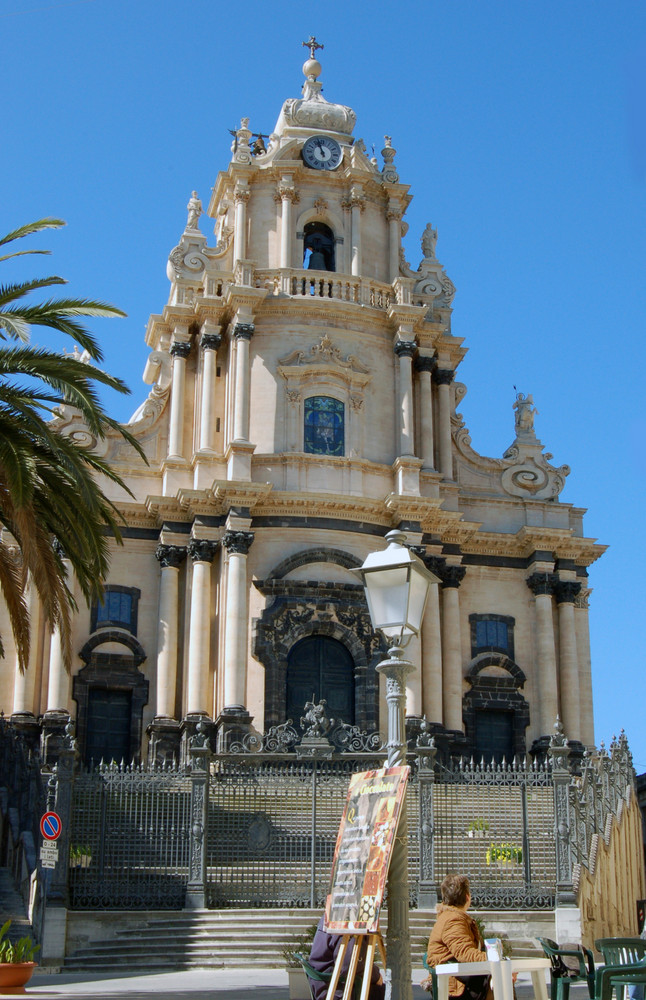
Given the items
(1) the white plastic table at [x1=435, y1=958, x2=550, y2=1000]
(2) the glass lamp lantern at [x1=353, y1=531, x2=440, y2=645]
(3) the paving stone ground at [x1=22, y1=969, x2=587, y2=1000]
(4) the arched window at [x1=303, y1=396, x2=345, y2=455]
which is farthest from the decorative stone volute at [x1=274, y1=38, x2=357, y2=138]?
(1) the white plastic table at [x1=435, y1=958, x2=550, y2=1000]

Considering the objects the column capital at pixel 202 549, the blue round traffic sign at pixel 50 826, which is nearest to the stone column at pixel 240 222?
the column capital at pixel 202 549

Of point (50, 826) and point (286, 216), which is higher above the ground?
point (286, 216)

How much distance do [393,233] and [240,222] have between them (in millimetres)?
4468

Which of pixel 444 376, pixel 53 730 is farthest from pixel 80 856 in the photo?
pixel 444 376

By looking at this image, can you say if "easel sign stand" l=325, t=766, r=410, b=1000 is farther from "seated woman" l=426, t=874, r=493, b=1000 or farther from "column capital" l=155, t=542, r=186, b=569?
"column capital" l=155, t=542, r=186, b=569

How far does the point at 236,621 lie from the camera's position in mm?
32844

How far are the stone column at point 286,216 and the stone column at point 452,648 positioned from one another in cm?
972

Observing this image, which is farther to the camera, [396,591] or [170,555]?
[170,555]

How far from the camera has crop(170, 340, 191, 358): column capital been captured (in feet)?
119

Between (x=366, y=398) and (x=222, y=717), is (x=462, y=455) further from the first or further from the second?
(x=222, y=717)

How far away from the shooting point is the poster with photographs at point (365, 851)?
1113 centimetres

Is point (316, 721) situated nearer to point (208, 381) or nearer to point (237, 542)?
point (237, 542)

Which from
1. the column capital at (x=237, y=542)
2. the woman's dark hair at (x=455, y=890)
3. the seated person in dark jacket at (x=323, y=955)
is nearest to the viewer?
the woman's dark hair at (x=455, y=890)

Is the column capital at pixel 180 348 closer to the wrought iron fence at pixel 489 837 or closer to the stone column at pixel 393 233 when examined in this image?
the stone column at pixel 393 233
